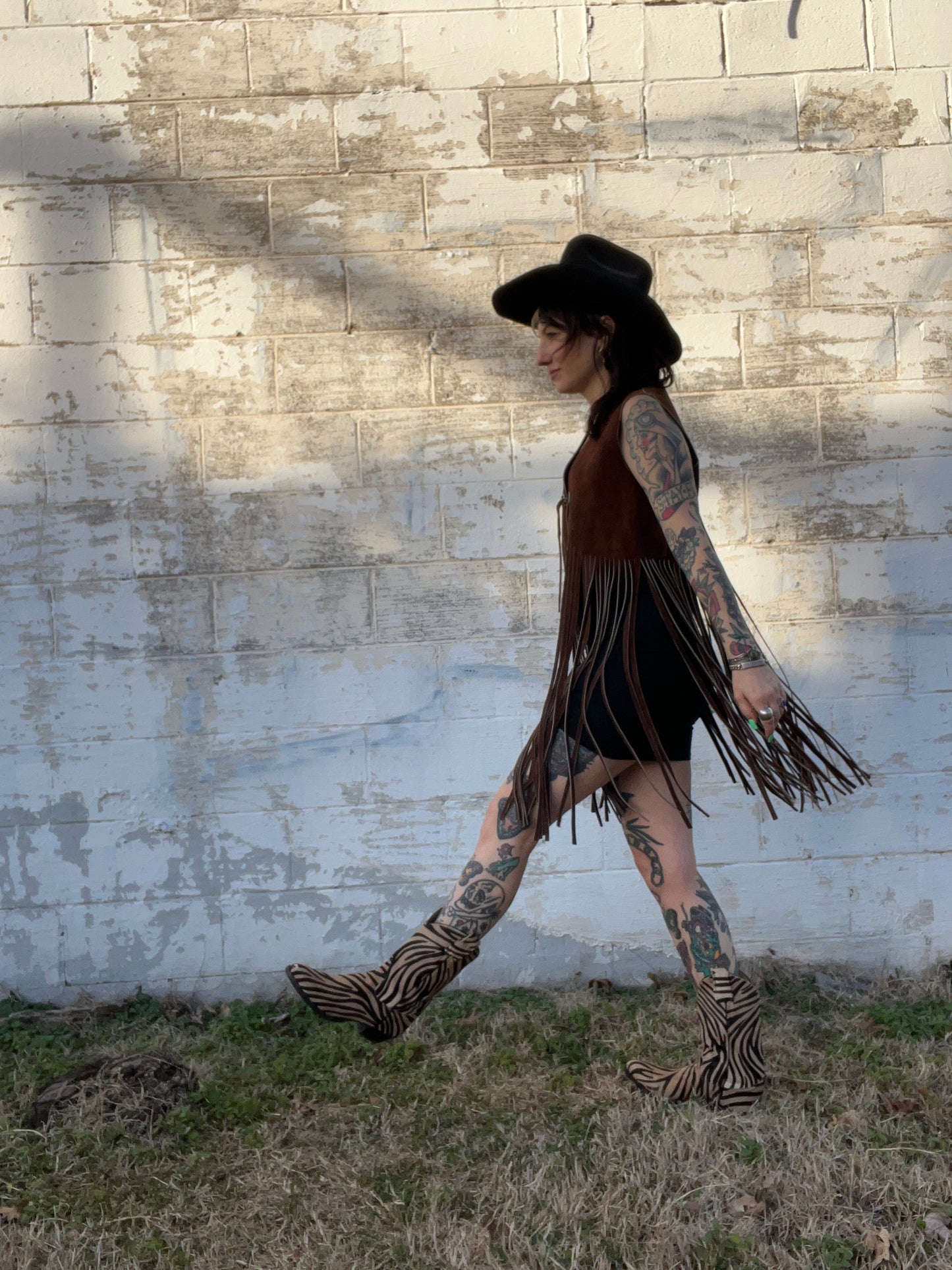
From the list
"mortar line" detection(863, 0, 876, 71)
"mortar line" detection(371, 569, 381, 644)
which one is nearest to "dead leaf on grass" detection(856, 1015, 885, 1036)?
"mortar line" detection(371, 569, 381, 644)

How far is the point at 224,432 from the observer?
367 centimetres

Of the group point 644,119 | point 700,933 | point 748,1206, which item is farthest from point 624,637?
point 644,119

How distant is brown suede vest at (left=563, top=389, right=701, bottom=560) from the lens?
2.42 m

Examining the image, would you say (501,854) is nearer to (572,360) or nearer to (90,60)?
(572,360)

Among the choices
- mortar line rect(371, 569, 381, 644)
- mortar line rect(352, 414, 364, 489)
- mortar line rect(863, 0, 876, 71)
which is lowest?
mortar line rect(371, 569, 381, 644)

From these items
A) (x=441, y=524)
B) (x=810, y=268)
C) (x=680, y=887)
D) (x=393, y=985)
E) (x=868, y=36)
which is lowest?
(x=393, y=985)

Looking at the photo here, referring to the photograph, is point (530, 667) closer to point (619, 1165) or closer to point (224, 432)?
point (224, 432)

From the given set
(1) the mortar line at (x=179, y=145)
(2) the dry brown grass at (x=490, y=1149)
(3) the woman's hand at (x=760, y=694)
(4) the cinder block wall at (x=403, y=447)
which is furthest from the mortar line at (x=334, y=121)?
(2) the dry brown grass at (x=490, y=1149)

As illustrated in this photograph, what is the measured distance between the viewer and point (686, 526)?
229 centimetres

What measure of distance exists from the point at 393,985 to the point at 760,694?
943mm

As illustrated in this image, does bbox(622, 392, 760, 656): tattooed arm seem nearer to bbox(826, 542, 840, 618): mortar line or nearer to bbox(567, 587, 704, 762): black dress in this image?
bbox(567, 587, 704, 762): black dress

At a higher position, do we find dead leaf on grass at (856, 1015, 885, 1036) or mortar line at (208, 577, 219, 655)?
mortar line at (208, 577, 219, 655)

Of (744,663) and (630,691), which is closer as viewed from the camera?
(744,663)

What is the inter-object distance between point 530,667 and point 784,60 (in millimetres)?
2173
